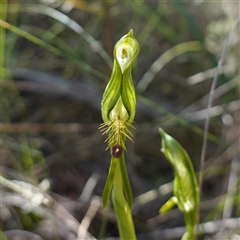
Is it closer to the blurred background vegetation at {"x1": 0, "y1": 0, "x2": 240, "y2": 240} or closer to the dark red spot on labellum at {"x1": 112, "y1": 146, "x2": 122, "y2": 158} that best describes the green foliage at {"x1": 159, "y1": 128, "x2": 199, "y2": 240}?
the dark red spot on labellum at {"x1": 112, "y1": 146, "x2": 122, "y2": 158}

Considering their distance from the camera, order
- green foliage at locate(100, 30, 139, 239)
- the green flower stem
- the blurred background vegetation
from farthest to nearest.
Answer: the blurred background vegetation < the green flower stem < green foliage at locate(100, 30, 139, 239)

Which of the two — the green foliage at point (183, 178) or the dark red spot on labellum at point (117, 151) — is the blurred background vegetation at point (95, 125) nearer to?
the green foliage at point (183, 178)

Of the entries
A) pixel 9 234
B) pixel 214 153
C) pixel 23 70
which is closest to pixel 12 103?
pixel 23 70

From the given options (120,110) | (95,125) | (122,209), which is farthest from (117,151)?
(95,125)

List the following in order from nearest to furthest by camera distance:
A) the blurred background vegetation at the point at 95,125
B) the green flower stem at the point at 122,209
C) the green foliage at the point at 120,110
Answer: the green foliage at the point at 120,110 < the green flower stem at the point at 122,209 < the blurred background vegetation at the point at 95,125

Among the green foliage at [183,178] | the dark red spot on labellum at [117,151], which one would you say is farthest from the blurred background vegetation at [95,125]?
the dark red spot on labellum at [117,151]

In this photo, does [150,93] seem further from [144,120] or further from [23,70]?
[23,70]

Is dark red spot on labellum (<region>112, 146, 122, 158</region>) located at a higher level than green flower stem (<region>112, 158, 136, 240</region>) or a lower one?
higher

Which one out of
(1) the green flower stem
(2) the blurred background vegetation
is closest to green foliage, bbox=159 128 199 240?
(1) the green flower stem
